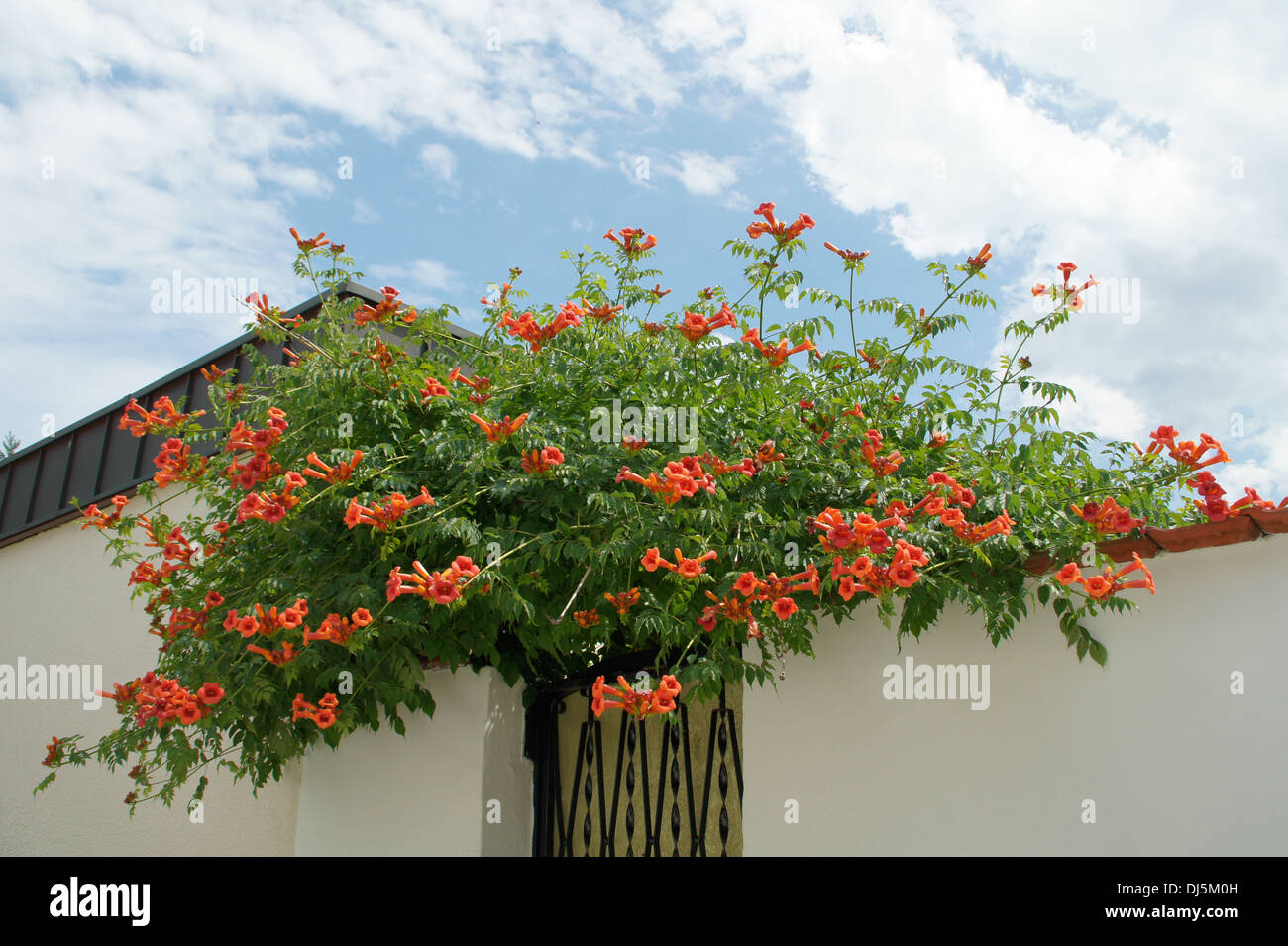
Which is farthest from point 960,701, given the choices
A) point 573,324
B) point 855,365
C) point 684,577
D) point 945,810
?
point 573,324

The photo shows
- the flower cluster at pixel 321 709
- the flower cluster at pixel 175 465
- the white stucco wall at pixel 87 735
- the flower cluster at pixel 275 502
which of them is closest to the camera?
the flower cluster at pixel 275 502

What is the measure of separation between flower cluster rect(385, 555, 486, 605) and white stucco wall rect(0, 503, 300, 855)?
148 inches

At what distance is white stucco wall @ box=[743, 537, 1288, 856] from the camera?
3.69m

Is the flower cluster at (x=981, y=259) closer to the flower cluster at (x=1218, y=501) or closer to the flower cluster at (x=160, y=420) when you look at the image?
the flower cluster at (x=1218, y=501)

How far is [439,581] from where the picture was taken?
11.8ft

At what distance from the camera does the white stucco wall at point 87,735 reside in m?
7.20

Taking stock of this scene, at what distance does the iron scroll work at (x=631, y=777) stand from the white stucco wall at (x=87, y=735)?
7.06ft

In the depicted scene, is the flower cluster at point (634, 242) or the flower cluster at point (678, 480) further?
the flower cluster at point (634, 242)

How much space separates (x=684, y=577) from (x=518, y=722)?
2.18 metres

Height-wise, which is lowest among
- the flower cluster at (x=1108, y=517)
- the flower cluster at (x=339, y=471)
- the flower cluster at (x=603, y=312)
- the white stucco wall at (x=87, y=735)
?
the white stucco wall at (x=87, y=735)

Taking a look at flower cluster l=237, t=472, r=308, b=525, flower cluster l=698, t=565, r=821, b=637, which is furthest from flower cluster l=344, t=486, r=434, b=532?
flower cluster l=698, t=565, r=821, b=637

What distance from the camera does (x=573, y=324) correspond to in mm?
4582

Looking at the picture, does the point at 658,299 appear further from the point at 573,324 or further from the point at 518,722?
the point at 518,722

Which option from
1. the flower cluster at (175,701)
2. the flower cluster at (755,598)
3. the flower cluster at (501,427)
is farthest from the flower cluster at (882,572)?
the flower cluster at (175,701)
